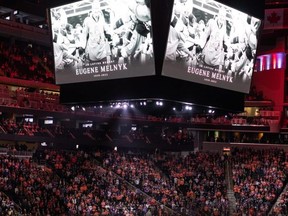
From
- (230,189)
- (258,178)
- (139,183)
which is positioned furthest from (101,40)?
(258,178)

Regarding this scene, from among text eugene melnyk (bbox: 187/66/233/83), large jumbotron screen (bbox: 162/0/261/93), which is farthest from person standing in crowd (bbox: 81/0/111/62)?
text eugene melnyk (bbox: 187/66/233/83)

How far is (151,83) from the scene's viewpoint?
1552 centimetres

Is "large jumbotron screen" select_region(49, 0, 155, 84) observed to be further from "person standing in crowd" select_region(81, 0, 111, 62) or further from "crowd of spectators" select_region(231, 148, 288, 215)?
"crowd of spectators" select_region(231, 148, 288, 215)

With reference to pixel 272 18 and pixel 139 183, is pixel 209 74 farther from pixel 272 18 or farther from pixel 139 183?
pixel 139 183

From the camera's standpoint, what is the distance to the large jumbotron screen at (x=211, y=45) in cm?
1516

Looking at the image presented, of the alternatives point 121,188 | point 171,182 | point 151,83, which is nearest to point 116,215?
point 121,188

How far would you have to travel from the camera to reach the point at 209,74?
635 inches

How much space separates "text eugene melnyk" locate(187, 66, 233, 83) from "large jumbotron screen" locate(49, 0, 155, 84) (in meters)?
1.25

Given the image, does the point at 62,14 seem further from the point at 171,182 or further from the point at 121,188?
the point at 171,182

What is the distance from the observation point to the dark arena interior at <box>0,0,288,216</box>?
15.5m

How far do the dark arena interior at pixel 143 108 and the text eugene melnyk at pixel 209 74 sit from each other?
1.6 inches

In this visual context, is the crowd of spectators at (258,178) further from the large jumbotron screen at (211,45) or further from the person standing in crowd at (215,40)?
the person standing in crowd at (215,40)

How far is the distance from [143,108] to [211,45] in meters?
3.35

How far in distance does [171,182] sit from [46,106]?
9.21m
